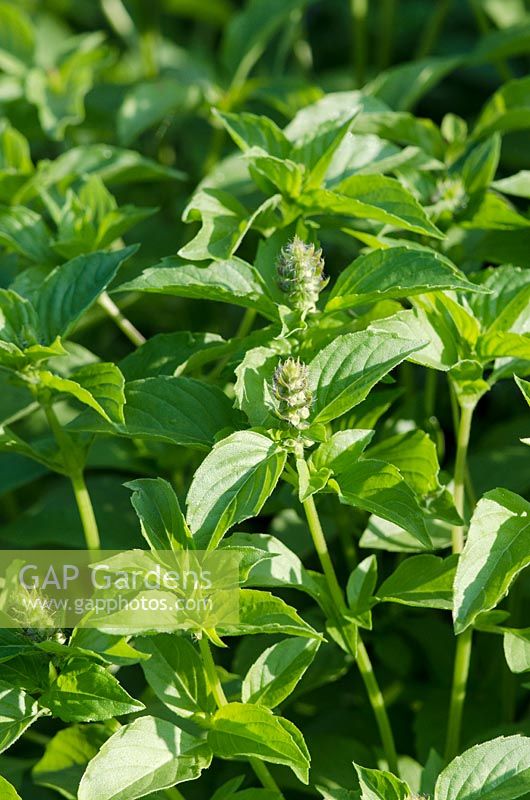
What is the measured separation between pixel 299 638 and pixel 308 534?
32 centimetres

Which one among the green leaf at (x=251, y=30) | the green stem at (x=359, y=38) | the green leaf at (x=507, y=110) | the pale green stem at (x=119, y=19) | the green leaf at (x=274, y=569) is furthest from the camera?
the pale green stem at (x=119, y=19)

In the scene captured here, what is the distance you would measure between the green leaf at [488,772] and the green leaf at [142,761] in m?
0.19

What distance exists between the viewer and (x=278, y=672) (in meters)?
0.87

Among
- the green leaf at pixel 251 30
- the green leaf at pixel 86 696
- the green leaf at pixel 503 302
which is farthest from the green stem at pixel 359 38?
the green leaf at pixel 86 696

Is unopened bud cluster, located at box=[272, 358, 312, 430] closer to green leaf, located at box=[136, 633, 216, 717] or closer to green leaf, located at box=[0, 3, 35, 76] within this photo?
green leaf, located at box=[136, 633, 216, 717]

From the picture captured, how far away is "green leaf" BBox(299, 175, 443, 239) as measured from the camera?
0.95 metres

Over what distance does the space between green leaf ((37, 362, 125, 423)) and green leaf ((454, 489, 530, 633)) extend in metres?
0.30

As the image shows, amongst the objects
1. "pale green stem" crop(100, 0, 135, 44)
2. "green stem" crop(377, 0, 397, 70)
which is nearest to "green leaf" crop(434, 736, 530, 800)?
"green stem" crop(377, 0, 397, 70)

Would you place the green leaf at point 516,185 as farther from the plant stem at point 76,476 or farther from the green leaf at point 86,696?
the green leaf at point 86,696

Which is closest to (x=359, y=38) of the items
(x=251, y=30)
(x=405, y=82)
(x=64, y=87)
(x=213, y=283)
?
(x=251, y=30)

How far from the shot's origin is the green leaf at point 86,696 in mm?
800

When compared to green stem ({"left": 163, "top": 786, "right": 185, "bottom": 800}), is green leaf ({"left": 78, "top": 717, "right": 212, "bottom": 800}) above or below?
above

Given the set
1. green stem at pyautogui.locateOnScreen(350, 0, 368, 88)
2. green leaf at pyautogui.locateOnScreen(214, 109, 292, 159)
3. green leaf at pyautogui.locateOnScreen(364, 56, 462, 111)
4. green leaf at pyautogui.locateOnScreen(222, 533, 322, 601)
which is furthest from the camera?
green stem at pyautogui.locateOnScreen(350, 0, 368, 88)

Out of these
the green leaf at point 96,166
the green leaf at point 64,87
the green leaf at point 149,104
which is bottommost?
the green leaf at point 96,166
